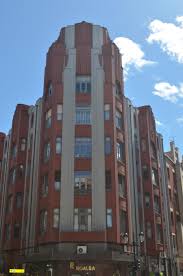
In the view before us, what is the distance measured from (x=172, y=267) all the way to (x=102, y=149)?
69.6 feet

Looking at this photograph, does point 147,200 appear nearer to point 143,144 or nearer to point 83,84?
point 143,144

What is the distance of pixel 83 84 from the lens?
4338 centimetres

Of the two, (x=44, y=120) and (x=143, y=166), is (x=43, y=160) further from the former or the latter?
(x=143, y=166)

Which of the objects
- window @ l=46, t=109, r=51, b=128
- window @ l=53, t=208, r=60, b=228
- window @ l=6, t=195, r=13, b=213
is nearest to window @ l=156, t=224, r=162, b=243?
window @ l=53, t=208, r=60, b=228

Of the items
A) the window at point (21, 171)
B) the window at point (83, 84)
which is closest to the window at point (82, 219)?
the window at point (21, 171)

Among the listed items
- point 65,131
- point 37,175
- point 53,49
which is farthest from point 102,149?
point 53,49

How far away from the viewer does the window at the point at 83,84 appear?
43.1 metres

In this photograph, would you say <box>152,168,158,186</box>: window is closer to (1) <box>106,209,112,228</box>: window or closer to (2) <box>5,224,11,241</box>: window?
(1) <box>106,209,112,228</box>: window

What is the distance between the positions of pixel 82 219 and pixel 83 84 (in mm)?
15383

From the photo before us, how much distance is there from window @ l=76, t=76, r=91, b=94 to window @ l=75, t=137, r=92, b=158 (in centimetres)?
594

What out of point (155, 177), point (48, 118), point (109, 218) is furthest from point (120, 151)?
point (155, 177)

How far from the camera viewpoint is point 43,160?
1645 inches

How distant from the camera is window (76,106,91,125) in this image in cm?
4134

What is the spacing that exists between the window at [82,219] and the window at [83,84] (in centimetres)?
1351
